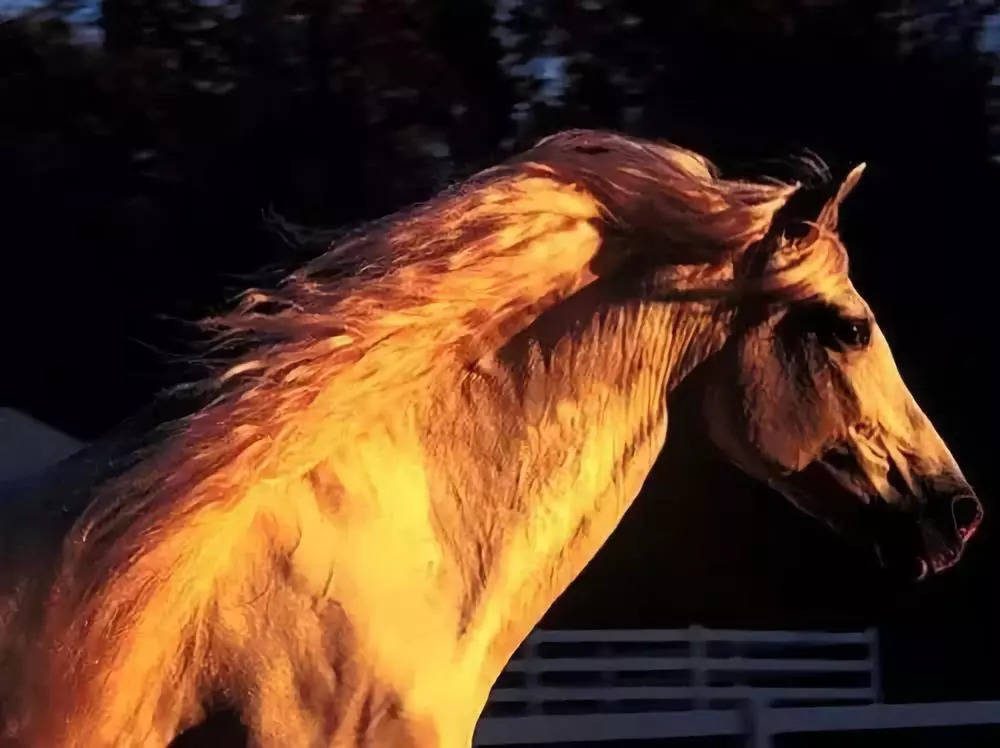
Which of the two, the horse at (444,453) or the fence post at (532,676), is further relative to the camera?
the fence post at (532,676)

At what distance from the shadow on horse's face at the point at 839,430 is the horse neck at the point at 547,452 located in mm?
69

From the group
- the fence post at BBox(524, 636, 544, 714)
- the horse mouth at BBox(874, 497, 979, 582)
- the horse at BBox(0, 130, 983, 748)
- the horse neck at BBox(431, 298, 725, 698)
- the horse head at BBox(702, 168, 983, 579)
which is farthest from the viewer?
the fence post at BBox(524, 636, 544, 714)

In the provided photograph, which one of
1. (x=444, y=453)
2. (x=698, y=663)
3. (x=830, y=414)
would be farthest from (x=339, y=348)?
(x=698, y=663)

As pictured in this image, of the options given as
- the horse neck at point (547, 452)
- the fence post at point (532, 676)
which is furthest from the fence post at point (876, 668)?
the horse neck at point (547, 452)

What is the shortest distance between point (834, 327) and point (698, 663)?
4.32m

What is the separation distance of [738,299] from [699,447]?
215 mm

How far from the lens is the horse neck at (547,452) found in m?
1.60

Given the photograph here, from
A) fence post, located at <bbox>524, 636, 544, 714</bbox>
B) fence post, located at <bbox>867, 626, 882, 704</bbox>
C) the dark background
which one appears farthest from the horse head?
fence post, located at <bbox>867, 626, 882, 704</bbox>

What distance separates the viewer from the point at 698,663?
5.90 m

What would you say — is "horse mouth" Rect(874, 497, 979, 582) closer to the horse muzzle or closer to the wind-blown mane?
the horse muzzle

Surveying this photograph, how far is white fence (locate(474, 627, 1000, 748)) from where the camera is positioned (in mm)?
4367

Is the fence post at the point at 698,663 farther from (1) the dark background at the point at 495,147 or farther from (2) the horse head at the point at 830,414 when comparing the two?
(2) the horse head at the point at 830,414

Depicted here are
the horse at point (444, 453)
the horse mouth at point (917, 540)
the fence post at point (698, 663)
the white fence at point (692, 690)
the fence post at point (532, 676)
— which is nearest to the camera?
the horse at point (444, 453)

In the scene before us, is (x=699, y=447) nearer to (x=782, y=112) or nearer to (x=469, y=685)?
(x=469, y=685)
